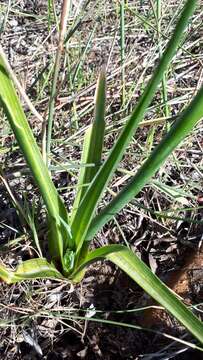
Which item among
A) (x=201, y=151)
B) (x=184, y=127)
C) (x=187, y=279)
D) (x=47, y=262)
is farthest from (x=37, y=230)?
(x=184, y=127)

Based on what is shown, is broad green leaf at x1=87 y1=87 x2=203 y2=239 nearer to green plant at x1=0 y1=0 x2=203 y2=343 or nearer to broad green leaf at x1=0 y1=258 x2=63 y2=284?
green plant at x1=0 y1=0 x2=203 y2=343

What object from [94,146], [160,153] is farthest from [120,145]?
[94,146]

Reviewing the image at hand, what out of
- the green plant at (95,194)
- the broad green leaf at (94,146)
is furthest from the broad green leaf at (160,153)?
the broad green leaf at (94,146)

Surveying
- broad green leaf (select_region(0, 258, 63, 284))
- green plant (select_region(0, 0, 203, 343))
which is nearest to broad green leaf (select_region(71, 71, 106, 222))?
green plant (select_region(0, 0, 203, 343))

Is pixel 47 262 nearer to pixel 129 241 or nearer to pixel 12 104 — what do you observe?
pixel 129 241

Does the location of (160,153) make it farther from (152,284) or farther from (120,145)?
(152,284)

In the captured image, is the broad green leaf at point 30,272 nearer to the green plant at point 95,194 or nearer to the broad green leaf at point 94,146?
the green plant at point 95,194
